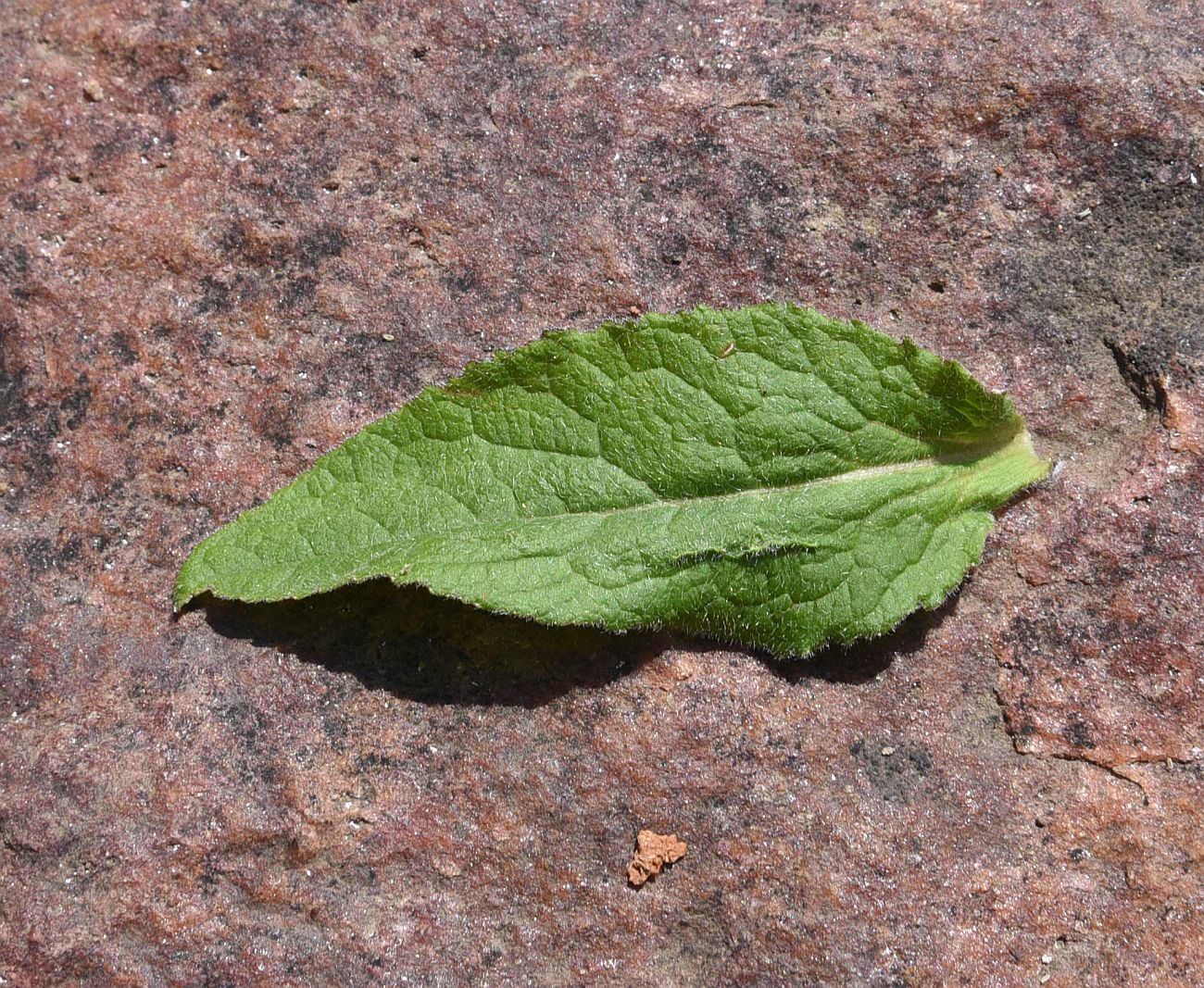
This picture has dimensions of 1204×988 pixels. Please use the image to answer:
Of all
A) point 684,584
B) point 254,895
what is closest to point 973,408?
point 684,584

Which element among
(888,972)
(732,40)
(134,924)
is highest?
(732,40)

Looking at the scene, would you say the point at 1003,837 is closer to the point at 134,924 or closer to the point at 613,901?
the point at 613,901

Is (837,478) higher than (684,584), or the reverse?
(837,478)

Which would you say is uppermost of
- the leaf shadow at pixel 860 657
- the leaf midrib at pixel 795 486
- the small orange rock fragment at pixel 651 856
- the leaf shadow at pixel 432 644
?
the leaf midrib at pixel 795 486

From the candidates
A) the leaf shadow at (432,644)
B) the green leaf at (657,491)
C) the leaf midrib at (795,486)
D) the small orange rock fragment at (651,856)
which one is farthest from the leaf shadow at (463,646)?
the small orange rock fragment at (651,856)

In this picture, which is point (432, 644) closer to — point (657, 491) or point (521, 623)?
point (521, 623)

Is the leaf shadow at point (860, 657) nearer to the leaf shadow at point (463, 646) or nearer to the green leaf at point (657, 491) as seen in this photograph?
the leaf shadow at point (463, 646)

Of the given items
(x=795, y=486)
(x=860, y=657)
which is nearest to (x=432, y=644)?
(x=795, y=486)
